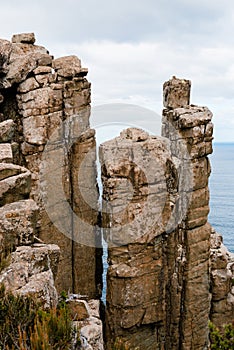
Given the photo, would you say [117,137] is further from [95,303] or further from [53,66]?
[95,303]

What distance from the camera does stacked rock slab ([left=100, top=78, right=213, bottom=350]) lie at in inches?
1037

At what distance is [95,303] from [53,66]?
14.5 metres

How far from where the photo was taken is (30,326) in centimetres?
Result: 1187

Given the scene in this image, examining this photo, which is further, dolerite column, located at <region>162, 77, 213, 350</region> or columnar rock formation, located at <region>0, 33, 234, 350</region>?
dolerite column, located at <region>162, 77, 213, 350</region>

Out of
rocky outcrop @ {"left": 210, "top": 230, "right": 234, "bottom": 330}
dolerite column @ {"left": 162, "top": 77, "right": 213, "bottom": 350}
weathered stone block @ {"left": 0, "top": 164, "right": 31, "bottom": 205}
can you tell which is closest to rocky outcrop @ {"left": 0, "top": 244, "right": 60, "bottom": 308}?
weathered stone block @ {"left": 0, "top": 164, "right": 31, "bottom": 205}

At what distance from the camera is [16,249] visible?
49.5 feet

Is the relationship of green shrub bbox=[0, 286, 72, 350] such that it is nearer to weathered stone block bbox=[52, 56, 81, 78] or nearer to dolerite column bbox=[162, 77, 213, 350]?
dolerite column bbox=[162, 77, 213, 350]

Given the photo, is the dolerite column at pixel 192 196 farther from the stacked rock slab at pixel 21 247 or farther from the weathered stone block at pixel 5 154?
the stacked rock slab at pixel 21 247

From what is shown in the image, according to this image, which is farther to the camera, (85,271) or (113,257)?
(85,271)

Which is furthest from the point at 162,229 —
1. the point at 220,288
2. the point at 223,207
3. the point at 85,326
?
the point at 223,207

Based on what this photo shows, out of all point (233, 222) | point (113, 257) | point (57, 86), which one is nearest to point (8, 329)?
point (113, 257)

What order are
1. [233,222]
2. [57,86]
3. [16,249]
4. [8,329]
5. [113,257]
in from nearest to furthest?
[8,329], [16,249], [113,257], [57,86], [233,222]

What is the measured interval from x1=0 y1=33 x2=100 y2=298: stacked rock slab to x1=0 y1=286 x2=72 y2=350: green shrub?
52.0 feet

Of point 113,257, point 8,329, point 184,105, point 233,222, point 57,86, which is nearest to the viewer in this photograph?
point 8,329
